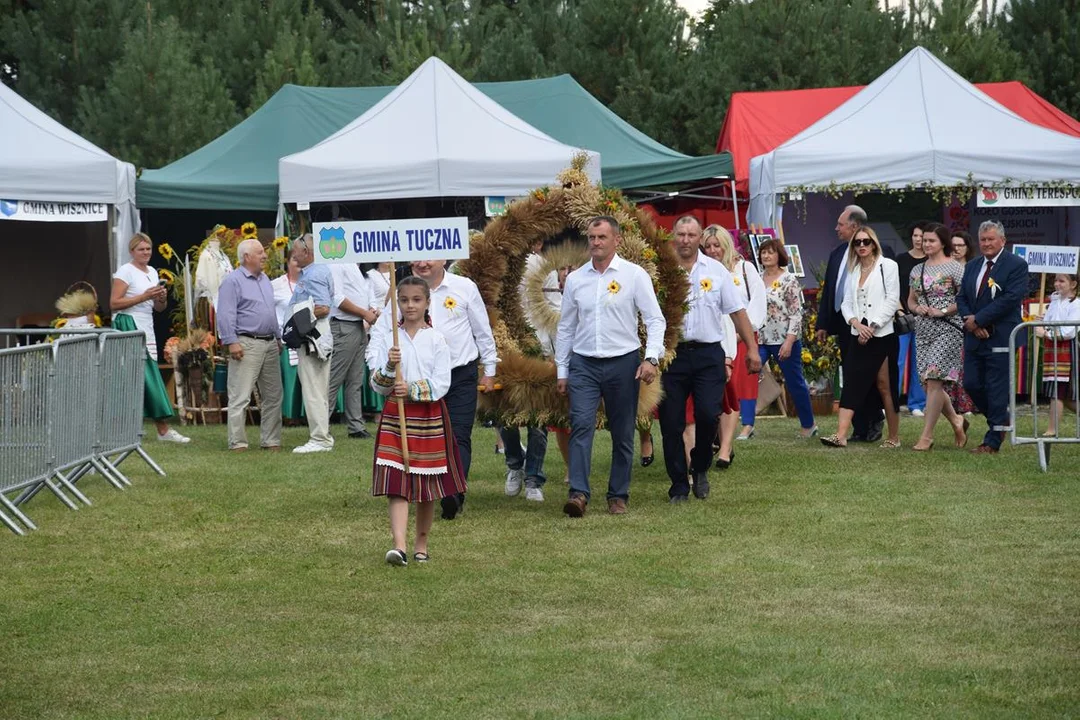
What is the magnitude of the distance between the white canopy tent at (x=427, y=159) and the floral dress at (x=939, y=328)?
474 centimetres

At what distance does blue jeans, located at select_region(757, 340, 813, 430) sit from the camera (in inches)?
600

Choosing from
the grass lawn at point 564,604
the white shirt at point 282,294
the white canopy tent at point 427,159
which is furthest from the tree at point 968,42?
the grass lawn at point 564,604

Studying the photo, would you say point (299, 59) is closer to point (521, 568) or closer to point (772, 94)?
point (772, 94)

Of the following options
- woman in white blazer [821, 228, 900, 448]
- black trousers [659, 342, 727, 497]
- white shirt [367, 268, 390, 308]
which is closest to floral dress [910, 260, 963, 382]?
woman in white blazer [821, 228, 900, 448]

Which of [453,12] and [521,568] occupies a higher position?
[453,12]

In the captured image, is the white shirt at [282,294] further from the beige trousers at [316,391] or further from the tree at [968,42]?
the tree at [968,42]

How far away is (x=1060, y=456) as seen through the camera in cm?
1330

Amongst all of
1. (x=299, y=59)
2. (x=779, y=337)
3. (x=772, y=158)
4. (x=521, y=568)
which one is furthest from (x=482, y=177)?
(x=299, y=59)

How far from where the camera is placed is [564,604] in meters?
7.74

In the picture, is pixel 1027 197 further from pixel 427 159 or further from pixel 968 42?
pixel 968 42

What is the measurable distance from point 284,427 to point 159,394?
2953mm

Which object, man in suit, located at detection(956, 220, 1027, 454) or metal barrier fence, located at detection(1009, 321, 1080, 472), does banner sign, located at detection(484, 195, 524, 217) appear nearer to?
man in suit, located at detection(956, 220, 1027, 454)

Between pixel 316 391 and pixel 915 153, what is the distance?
24.9 ft

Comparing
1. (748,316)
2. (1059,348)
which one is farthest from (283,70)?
(1059,348)
